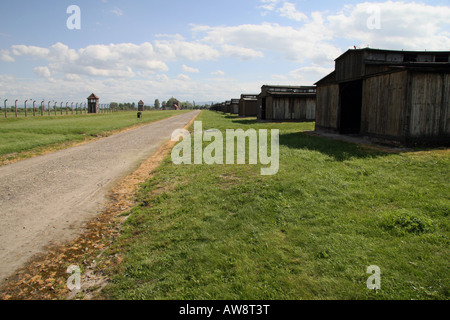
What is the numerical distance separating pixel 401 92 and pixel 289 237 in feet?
38.6

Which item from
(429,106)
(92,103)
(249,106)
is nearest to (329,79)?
(429,106)

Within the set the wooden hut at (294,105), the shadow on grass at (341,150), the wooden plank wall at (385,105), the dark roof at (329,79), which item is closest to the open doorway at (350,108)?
the dark roof at (329,79)

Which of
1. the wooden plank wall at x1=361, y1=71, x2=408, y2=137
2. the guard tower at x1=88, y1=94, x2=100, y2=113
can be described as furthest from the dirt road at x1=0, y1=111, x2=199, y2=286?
the guard tower at x1=88, y1=94, x2=100, y2=113

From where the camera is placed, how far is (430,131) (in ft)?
43.0

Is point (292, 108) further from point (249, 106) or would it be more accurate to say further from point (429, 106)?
point (429, 106)

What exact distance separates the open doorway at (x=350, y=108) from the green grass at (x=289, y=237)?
39.2 feet

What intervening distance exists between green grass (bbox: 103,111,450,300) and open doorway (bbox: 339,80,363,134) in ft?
39.2

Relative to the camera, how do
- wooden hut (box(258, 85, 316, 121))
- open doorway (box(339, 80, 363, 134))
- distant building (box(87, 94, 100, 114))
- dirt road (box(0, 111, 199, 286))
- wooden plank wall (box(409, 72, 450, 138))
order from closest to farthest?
dirt road (box(0, 111, 199, 286)) → wooden plank wall (box(409, 72, 450, 138)) → open doorway (box(339, 80, 363, 134)) → wooden hut (box(258, 85, 316, 121)) → distant building (box(87, 94, 100, 114))

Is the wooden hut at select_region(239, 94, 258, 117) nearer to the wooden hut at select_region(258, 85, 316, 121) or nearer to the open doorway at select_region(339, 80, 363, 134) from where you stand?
the wooden hut at select_region(258, 85, 316, 121)

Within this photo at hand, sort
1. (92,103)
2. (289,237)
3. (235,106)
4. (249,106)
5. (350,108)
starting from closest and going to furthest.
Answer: (289,237) → (350,108) → (249,106) → (235,106) → (92,103)

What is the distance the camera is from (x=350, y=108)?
67.7ft

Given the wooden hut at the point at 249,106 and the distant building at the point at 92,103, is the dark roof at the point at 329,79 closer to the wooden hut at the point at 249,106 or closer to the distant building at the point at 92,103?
the wooden hut at the point at 249,106

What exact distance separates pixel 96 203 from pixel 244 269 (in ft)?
16.2

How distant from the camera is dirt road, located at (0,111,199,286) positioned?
208 inches
